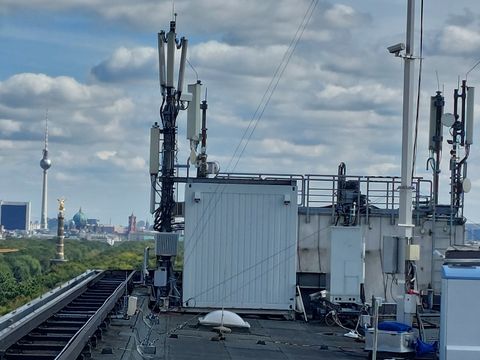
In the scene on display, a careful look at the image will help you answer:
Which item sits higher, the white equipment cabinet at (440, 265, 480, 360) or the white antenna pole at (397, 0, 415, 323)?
the white antenna pole at (397, 0, 415, 323)

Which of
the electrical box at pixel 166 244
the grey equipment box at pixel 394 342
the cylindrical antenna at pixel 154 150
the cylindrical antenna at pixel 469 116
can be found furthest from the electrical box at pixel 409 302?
the cylindrical antenna at pixel 469 116

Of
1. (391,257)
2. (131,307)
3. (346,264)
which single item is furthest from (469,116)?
(131,307)

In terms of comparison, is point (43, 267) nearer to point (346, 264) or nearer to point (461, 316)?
point (346, 264)

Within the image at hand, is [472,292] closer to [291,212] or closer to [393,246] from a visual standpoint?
[393,246]

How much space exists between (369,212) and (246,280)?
4.42 m

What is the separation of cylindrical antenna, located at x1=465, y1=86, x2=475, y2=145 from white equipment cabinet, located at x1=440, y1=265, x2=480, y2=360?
50.9 ft

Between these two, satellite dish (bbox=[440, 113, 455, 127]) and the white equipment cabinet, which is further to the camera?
satellite dish (bbox=[440, 113, 455, 127])

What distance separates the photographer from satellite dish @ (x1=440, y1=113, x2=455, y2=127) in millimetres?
32250

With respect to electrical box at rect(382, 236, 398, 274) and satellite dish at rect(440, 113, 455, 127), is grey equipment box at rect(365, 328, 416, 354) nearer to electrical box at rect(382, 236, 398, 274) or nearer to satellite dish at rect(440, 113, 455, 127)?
electrical box at rect(382, 236, 398, 274)

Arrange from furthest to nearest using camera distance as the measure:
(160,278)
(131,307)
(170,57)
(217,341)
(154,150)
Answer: (170,57) < (154,150) < (160,278) < (131,307) < (217,341)

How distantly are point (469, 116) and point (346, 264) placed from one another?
735 centimetres

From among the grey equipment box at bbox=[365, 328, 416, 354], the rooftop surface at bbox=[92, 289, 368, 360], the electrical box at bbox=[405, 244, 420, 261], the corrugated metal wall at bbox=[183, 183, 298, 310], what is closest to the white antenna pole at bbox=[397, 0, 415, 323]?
the electrical box at bbox=[405, 244, 420, 261]

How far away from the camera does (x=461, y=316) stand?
17281mm

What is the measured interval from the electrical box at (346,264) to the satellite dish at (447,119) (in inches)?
228
